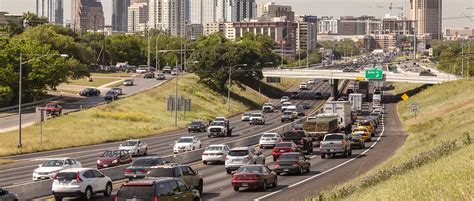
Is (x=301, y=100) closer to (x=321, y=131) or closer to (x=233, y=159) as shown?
(x=321, y=131)

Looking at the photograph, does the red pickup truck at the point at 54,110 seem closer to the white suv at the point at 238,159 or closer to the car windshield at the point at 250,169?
the white suv at the point at 238,159

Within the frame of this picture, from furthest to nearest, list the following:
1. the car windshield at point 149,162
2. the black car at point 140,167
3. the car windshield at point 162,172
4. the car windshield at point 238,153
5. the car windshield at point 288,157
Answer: the car windshield at point 238,153
the car windshield at point 288,157
the car windshield at point 149,162
the black car at point 140,167
the car windshield at point 162,172

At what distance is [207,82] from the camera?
145 meters

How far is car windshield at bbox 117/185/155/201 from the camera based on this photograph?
24.8 m

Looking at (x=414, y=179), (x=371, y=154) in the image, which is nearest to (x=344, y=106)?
Result: (x=371, y=154)

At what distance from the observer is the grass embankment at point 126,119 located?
73.1m

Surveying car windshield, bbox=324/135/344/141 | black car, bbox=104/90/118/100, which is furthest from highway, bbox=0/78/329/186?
black car, bbox=104/90/118/100

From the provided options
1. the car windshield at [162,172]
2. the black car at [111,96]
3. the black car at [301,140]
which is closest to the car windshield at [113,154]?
the black car at [301,140]

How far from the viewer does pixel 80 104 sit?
106 m

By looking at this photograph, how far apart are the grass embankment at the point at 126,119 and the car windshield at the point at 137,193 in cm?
4086

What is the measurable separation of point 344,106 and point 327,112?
2.06 m

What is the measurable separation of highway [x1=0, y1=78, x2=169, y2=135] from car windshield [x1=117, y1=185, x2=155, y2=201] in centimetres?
5678

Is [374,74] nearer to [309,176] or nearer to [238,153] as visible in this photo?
[238,153]

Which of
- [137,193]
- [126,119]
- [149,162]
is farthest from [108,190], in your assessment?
[126,119]
